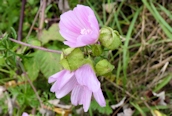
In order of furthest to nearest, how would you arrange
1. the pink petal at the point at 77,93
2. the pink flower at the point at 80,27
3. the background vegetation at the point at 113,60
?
1. the background vegetation at the point at 113,60
2. the pink petal at the point at 77,93
3. the pink flower at the point at 80,27

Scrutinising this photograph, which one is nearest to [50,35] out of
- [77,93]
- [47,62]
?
[47,62]

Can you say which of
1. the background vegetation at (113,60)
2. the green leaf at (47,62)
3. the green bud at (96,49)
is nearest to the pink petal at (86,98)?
the green bud at (96,49)

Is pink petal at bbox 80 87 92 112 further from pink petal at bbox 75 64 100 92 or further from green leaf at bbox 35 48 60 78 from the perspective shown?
green leaf at bbox 35 48 60 78

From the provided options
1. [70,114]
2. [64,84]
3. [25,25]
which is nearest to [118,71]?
[70,114]

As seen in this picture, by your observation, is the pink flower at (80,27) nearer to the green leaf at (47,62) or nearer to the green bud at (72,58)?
the green bud at (72,58)

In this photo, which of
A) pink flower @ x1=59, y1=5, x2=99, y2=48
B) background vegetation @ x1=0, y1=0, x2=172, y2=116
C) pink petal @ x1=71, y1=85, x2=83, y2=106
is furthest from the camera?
background vegetation @ x1=0, y1=0, x2=172, y2=116

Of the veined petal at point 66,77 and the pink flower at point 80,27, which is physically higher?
the pink flower at point 80,27

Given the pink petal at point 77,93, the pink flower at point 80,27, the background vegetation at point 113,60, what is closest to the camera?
the pink flower at point 80,27

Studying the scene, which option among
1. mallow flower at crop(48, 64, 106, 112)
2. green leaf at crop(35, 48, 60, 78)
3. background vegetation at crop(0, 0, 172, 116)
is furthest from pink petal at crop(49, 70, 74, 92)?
green leaf at crop(35, 48, 60, 78)
